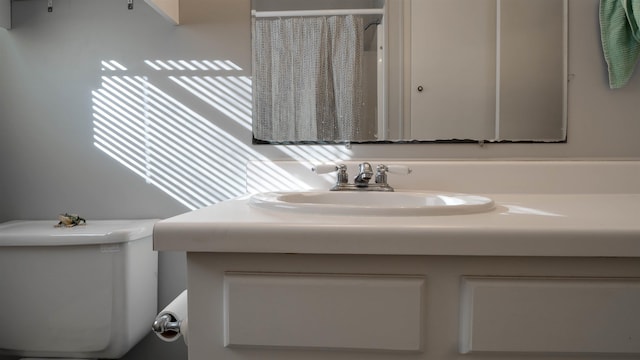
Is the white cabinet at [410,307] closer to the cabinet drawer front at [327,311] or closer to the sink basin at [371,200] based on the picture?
the cabinet drawer front at [327,311]

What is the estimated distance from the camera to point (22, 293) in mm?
1081

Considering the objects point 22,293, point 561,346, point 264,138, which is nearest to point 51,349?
point 22,293

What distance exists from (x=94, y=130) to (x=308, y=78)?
65 centimetres

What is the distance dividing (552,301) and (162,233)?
21.7 inches

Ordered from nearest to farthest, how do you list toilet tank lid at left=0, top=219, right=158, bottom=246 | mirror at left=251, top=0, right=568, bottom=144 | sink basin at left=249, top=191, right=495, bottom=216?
sink basin at left=249, top=191, right=495, bottom=216
toilet tank lid at left=0, top=219, right=158, bottom=246
mirror at left=251, top=0, right=568, bottom=144

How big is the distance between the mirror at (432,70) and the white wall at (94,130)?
0.22 feet

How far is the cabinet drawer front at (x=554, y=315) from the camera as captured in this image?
599 mm

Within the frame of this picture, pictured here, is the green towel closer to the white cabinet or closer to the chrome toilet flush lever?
the chrome toilet flush lever

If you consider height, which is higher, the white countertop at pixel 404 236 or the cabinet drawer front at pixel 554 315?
the white countertop at pixel 404 236

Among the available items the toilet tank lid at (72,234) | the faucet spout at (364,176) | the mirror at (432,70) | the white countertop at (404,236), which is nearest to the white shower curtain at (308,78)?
the mirror at (432,70)

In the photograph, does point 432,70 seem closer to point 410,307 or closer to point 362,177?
point 362,177

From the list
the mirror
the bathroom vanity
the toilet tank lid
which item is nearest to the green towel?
the mirror

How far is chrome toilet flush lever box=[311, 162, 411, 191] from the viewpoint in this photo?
1.08 m

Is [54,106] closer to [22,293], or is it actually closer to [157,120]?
[157,120]
